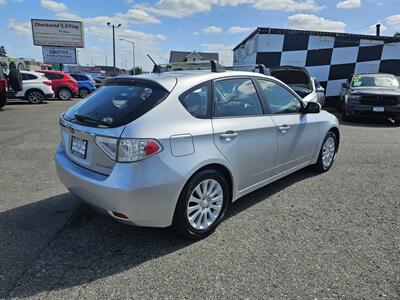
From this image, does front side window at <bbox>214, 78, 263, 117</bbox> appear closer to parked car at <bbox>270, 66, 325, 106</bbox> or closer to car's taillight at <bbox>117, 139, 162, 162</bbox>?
car's taillight at <bbox>117, 139, 162, 162</bbox>

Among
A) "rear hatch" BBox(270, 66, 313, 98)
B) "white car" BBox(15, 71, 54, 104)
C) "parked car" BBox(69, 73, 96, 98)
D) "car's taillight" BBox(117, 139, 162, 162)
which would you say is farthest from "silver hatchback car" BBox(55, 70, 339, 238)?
"parked car" BBox(69, 73, 96, 98)

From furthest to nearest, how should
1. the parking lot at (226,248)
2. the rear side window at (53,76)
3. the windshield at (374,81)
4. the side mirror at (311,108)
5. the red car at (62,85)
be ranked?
1. the red car at (62,85)
2. the rear side window at (53,76)
3. the windshield at (374,81)
4. the side mirror at (311,108)
5. the parking lot at (226,248)

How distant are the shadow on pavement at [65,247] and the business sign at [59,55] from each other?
32305 millimetres

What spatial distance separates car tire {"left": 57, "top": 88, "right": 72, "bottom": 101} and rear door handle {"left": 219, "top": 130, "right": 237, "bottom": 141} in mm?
16272

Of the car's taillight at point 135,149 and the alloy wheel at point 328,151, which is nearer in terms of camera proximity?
the car's taillight at point 135,149

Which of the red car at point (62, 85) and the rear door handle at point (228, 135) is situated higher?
the rear door handle at point (228, 135)

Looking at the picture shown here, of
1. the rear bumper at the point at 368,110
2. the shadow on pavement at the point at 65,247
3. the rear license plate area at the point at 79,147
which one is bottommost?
the shadow on pavement at the point at 65,247

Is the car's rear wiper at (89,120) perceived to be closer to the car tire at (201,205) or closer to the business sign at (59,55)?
the car tire at (201,205)

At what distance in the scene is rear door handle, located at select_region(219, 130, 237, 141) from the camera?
2.92 m

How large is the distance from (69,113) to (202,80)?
1.36m

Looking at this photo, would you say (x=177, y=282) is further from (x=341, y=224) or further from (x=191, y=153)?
(x=341, y=224)

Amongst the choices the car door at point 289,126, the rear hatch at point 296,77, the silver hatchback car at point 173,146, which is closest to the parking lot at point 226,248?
the silver hatchback car at point 173,146

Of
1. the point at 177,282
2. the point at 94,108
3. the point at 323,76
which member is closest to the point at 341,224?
the point at 177,282

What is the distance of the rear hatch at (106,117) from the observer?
253cm
